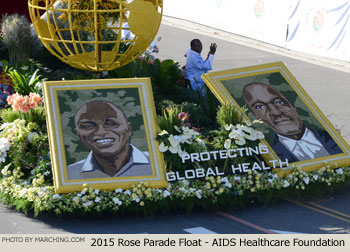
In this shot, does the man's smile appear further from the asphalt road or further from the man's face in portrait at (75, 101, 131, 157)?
the asphalt road

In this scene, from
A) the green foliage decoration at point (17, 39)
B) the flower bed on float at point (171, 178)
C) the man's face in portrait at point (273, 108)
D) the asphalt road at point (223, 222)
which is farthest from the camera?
the green foliage decoration at point (17, 39)

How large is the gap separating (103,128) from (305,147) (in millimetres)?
2877

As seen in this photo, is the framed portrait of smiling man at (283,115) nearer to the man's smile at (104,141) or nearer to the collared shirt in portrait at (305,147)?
the collared shirt in portrait at (305,147)

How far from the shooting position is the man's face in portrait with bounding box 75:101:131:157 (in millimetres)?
8406

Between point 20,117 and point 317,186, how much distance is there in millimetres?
4344

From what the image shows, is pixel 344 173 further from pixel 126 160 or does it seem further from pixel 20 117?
pixel 20 117

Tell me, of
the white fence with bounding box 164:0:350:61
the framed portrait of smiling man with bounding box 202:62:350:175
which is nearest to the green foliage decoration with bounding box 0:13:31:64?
the framed portrait of smiling man with bounding box 202:62:350:175

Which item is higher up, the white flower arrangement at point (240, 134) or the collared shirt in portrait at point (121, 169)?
the white flower arrangement at point (240, 134)

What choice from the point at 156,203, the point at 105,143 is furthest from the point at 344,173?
the point at 105,143

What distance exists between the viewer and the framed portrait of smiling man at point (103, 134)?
26.7 ft

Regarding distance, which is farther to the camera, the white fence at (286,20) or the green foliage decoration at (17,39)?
the white fence at (286,20)

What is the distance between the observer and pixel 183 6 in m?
23.7

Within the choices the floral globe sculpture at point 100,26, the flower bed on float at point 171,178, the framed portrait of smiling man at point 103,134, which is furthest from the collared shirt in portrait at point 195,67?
the framed portrait of smiling man at point 103,134

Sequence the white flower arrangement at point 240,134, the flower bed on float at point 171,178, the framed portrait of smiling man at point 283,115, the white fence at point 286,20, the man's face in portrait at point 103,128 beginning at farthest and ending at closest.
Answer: the white fence at point 286,20, the framed portrait of smiling man at point 283,115, the white flower arrangement at point 240,134, the man's face in portrait at point 103,128, the flower bed on float at point 171,178
